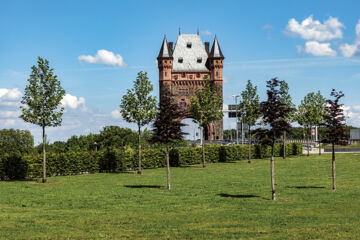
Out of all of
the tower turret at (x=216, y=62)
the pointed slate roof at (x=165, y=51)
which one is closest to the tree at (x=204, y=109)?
the pointed slate roof at (x=165, y=51)

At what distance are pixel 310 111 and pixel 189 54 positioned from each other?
52764 mm

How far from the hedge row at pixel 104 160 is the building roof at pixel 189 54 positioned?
2079 inches

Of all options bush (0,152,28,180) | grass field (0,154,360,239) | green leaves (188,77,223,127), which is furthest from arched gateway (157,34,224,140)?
Result: grass field (0,154,360,239)

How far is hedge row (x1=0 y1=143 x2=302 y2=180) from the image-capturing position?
105ft

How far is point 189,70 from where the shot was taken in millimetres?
103562

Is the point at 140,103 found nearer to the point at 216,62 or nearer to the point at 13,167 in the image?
the point at 13,167

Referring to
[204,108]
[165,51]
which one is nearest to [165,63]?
[165,51]

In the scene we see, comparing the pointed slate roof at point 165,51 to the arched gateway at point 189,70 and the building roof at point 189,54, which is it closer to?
the arched gateway at point 189,70

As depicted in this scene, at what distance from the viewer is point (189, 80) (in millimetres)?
103188

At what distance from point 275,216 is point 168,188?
951 centimetres

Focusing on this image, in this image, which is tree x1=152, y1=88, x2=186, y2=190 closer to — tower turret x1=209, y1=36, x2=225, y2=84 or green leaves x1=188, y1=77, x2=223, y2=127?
green leaves x1=188, y1=77, x2=223, y2=127

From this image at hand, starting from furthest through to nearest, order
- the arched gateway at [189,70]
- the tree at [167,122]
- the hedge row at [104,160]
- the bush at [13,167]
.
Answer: the arched gateway at [189,70], the hedge row at [104,160], the bush at [13,167], the tree at [167,122]

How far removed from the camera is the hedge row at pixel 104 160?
31938mm

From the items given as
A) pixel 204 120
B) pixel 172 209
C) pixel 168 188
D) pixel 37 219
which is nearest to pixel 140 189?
pixel 168 188
